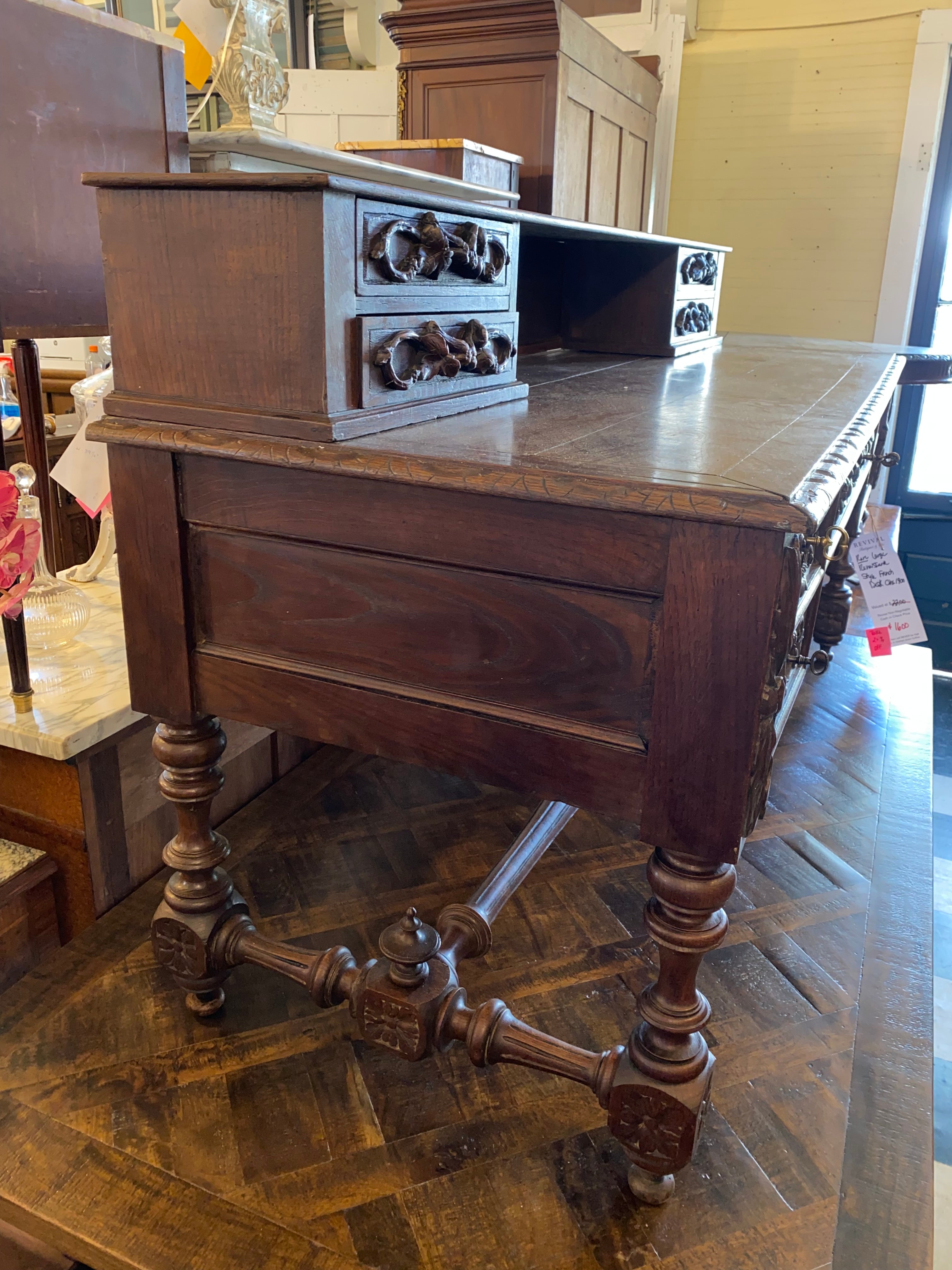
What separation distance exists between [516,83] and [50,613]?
2.03 metres

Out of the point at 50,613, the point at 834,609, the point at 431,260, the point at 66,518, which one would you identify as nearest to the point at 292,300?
the point at 431,260

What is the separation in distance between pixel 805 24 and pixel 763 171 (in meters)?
0.53

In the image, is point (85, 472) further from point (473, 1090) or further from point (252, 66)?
point (473, 1090)

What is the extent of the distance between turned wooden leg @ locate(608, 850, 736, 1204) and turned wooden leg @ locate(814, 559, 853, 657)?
1.77 meters

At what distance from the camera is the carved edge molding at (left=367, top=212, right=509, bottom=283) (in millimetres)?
946

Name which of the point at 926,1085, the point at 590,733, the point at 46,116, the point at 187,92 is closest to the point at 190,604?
the point at 590,733

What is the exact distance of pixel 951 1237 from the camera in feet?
5.50

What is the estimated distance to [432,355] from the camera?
3.51 feet

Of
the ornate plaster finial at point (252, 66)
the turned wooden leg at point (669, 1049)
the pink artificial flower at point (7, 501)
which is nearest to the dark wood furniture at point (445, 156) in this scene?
the ornate plaster finial at point (252, 66)

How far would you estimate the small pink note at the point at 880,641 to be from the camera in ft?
7.68

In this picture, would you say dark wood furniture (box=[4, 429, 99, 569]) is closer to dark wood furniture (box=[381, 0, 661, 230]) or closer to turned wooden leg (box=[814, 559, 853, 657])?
dark wood furniture (box=[381, 0, 661, 230])

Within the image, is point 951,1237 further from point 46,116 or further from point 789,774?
point 46,116

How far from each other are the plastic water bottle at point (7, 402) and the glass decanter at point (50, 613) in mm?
316

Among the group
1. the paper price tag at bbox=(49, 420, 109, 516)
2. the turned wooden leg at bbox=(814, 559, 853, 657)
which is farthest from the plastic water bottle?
the turned wooden leg at bbox=(814, 559, 853, 657)
